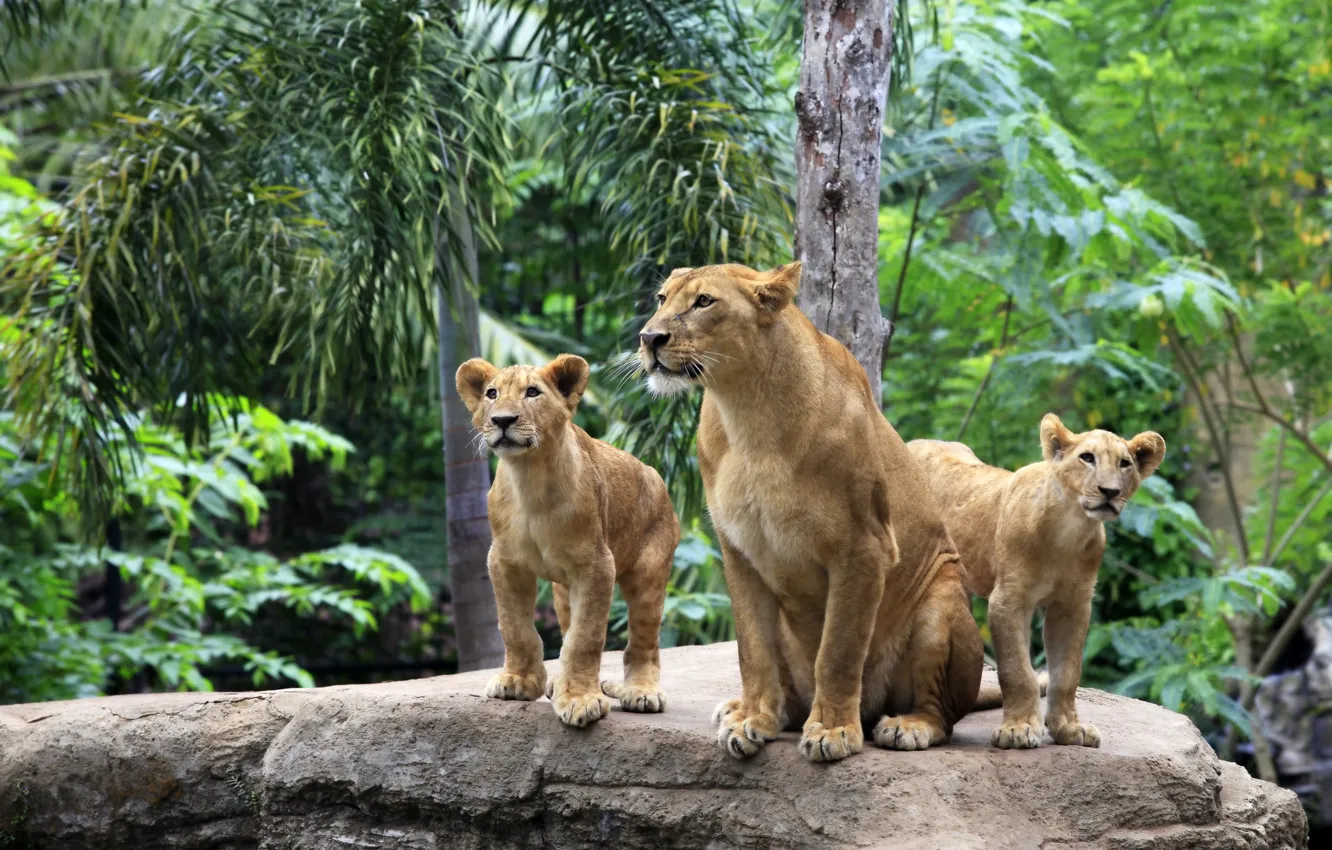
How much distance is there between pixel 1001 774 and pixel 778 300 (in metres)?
1.56

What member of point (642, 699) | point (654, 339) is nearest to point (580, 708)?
point (642, 699)

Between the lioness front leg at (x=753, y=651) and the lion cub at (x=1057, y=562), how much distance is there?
69 centimetres

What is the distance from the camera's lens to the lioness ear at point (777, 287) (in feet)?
13.8

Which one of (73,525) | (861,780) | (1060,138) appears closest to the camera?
(861,780)

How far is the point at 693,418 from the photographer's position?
684 cm

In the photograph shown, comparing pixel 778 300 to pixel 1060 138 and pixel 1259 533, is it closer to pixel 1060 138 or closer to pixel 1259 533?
pixel 1060 138

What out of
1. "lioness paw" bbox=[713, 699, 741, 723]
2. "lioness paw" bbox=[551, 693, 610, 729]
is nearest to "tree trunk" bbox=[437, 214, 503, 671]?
"lioness paw" bbox=[551, 693, 610, 729]

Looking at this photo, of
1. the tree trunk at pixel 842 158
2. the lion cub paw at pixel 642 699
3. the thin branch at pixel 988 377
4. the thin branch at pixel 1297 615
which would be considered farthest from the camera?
the thin branch at pixel 1297 615

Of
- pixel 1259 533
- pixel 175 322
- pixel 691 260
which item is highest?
pixel 691 260

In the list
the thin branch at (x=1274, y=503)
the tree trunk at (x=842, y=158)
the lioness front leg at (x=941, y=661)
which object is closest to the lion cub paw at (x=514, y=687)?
the lioness front leg at (x=941, y=661)

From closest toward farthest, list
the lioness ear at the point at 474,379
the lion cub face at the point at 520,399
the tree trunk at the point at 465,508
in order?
the lion cub face at the point at 520,399, the lioness ear at the point at 474,379, the tree trunk at the point at 465,508

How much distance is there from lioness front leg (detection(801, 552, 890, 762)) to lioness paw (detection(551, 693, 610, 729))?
0.75m

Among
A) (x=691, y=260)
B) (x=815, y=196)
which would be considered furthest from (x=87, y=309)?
(x=815, y=196)

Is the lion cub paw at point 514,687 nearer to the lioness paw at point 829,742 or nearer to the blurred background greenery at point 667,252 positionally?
the lioness paw at point 829,742
